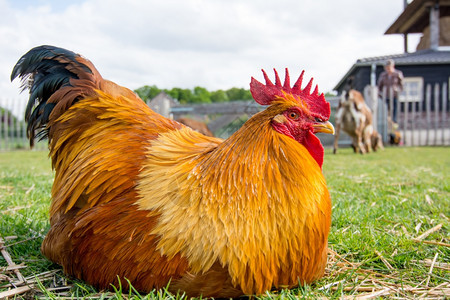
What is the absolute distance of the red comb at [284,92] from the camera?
1.77 meters

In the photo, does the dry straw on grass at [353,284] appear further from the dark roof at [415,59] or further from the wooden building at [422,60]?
the dark roof at [415,59]

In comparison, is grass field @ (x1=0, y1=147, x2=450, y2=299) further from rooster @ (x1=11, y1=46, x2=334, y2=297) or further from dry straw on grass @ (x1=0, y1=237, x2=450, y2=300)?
rooster @ (x1=11, y1=46, x2=334, y2=297)

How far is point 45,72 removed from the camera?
90.8 inches

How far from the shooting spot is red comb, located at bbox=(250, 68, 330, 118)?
177 centimetres

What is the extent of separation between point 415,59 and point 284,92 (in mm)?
22011

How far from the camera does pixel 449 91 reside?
19.8m

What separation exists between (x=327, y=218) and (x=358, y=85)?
21970mm

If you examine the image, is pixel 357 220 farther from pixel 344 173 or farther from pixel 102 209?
pixel 344 173

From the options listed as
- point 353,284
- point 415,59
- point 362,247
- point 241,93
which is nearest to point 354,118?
point 241,93

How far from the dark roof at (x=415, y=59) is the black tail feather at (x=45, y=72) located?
20196mm

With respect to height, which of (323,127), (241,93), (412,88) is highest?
(412,88)

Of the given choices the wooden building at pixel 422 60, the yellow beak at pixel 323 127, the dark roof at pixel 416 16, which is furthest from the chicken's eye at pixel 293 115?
the dark roof at pixel 416 16

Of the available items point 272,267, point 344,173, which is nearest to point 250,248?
point 272,267

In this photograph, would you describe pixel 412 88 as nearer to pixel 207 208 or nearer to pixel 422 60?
pixel 422 60
